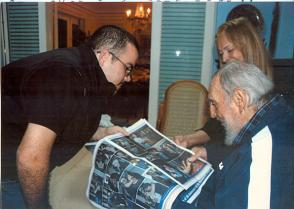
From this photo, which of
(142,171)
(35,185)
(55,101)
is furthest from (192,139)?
(35,185)

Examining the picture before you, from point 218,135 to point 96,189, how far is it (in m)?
0.66

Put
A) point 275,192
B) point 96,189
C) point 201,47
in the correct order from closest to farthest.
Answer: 1. point 275,192
2. point 201,47
3. point 96,189

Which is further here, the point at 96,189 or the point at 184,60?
the point at 96,189

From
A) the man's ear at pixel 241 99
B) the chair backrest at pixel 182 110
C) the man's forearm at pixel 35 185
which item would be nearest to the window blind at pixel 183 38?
the chair backrest at pixel 182 110

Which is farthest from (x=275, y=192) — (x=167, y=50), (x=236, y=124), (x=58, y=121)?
(x=58, y=121)

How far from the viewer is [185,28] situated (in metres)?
1.35

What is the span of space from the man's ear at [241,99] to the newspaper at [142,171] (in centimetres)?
34

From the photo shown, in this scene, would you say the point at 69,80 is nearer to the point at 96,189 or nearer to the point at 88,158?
the point at 88,158

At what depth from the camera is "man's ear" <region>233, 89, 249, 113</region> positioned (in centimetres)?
127

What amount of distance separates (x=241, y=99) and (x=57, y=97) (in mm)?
851

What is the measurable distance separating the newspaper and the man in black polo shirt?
87 mm

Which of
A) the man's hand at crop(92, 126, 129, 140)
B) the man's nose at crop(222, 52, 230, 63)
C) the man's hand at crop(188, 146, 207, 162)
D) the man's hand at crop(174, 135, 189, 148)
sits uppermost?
the man's nose at crop(222, 52, 230, 63)

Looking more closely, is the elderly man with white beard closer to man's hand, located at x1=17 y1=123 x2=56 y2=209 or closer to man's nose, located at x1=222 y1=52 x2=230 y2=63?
man's nose, located at x1=222 y1=52 x2=230 y2=63

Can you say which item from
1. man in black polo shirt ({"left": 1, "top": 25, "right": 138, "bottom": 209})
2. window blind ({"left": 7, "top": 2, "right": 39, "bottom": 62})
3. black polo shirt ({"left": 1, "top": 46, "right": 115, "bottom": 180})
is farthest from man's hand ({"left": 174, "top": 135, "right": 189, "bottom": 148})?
window blind ({"left": 7, "top": 2, "right": 39, "bottom": 62})
